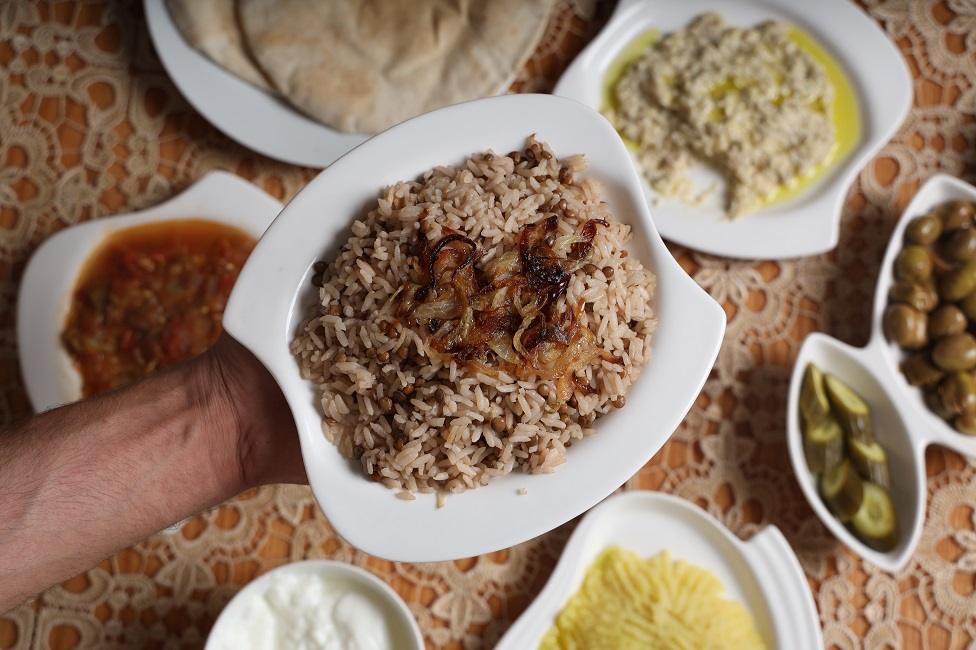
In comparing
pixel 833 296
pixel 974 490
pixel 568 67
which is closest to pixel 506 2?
pixel 568 67

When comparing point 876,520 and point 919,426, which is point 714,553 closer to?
point 876,520

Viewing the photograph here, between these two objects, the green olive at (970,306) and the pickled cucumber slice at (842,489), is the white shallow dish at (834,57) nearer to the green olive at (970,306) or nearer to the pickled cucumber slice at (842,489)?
the green olive at (970,306)

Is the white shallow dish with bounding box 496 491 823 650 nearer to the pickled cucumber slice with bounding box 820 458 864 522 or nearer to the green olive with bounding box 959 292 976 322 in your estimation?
the pickled cucumber slice with bounding box 820 458 864 522

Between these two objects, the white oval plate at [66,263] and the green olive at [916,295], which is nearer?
the white oval plate at [66,263]

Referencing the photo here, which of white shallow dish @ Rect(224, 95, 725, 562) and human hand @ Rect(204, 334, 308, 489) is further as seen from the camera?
human hand @ Rect(204, 334, 308, 489)

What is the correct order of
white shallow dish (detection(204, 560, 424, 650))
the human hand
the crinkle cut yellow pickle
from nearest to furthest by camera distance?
the human hand → white shallow dish (detection(204, 560, 424, 650)) → the crinkle cut yellow pickle

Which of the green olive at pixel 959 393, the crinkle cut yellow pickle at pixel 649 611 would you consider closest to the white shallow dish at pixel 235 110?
the crinkle cut yellow pickle at pixel 649 611

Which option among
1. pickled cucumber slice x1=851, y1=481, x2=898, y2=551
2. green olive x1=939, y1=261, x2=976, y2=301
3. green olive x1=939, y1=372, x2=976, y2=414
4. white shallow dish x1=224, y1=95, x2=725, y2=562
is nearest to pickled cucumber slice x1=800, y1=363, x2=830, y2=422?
pickled cucumber slice x1=851, y1=481, x2=898, y2=551
